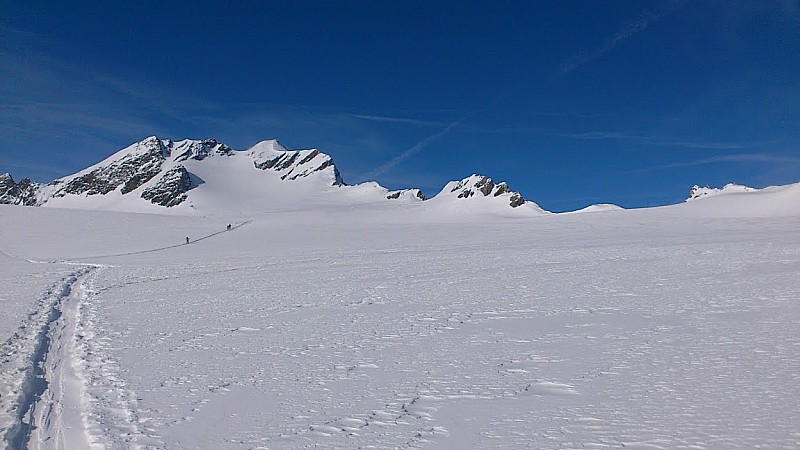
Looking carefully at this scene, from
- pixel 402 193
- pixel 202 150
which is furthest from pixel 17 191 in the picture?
pixel 402 193

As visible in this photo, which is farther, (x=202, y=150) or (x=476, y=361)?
(x=202, y=150)

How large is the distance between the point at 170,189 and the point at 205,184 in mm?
13430

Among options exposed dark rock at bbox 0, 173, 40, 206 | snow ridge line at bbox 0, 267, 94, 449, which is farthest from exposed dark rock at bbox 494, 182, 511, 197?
exposed dark rock at bbox 0, 173, 40, 206

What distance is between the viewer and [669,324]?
820 cm

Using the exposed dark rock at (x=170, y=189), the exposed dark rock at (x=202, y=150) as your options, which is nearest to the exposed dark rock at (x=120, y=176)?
the exposed dark rock at (x=170, y=189)

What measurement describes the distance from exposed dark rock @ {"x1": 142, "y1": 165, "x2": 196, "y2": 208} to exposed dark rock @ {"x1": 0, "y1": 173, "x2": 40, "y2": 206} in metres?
38.6

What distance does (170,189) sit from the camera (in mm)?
124312

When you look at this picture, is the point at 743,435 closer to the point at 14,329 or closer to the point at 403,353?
the point at 403,353

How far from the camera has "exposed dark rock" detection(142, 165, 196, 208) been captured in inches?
4764

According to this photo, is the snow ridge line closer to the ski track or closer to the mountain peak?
the ski track

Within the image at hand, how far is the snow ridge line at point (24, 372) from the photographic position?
4535 mm

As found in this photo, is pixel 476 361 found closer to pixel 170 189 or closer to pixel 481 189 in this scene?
pixel 481 189

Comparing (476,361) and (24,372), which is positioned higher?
(476,361)

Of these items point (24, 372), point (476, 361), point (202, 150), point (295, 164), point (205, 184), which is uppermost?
point (202, 150)
